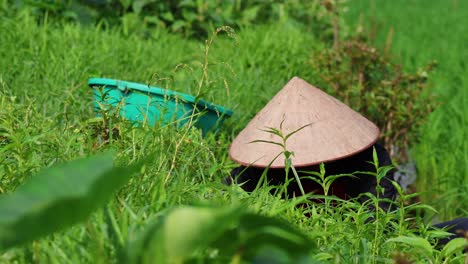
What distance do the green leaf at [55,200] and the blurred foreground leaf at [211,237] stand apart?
0.11 meters

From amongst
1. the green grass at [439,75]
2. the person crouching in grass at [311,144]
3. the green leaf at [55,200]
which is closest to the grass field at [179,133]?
the green grass at [439,75]

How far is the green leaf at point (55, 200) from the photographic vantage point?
1.24 metres

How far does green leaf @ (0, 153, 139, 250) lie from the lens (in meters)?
1.24

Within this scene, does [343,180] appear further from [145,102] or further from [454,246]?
[454,246]

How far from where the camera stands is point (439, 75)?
6.14 m

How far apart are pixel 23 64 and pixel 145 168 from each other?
2.32 metres

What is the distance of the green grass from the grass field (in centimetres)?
2

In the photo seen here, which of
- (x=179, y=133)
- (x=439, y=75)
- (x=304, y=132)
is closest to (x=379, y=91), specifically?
(x=439, y=75)

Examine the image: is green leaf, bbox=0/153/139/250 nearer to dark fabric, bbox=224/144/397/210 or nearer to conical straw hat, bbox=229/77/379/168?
conical straw hat, bbox=229/77/379/168

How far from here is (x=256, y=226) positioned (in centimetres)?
136

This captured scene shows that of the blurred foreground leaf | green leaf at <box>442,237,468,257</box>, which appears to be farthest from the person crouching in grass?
the blurred foreground leaf

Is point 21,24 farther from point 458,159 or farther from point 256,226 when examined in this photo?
point 256,226

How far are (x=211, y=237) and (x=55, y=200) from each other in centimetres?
26

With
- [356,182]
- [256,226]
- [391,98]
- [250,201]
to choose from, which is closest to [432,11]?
[391,98]
